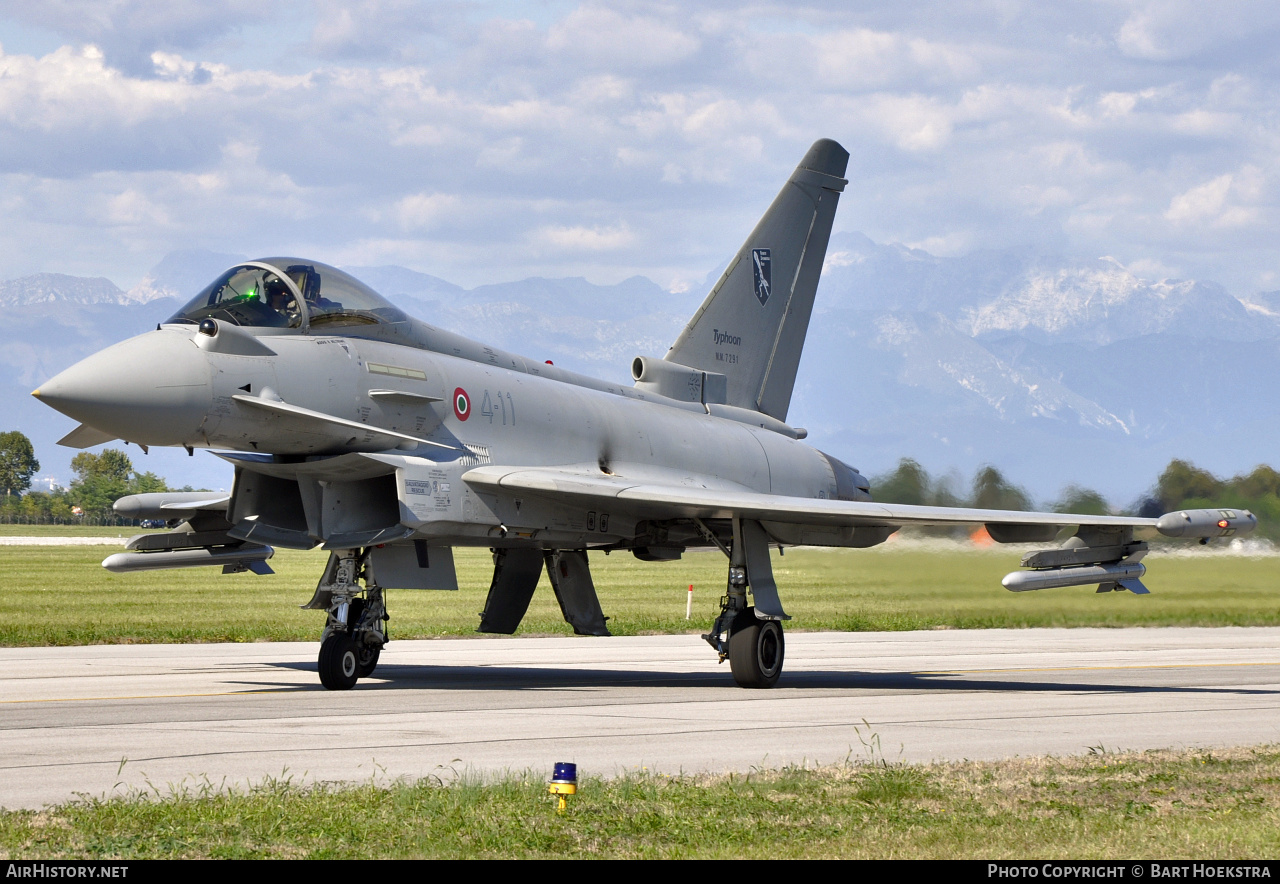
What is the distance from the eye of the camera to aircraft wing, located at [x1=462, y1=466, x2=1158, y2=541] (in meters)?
13.9

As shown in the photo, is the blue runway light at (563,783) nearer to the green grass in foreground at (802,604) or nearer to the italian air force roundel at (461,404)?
the italian air force roundel at (461,404)

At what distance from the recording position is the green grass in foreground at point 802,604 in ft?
75.2

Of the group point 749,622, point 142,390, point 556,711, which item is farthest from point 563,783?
point 749,622

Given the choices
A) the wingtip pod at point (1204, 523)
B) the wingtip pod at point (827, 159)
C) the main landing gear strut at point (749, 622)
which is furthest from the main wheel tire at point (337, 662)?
the wingtip pod at point (827, 159)

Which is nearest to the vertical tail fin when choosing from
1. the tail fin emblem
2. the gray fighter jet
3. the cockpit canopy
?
the tail fin emblem

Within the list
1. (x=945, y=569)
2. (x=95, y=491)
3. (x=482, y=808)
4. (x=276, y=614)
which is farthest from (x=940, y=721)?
(x=95, y=491)

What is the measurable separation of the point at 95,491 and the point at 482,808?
500 ft

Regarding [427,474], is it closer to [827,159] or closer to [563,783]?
[563,783]

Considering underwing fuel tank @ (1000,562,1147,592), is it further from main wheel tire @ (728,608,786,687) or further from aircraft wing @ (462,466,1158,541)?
main wheel tire @ (728,608,786,687)

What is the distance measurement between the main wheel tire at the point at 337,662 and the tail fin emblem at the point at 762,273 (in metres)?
9.18

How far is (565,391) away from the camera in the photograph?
15.9m

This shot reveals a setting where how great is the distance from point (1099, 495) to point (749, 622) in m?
12.0

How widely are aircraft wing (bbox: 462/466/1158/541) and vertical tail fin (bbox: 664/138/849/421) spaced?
4.91 m

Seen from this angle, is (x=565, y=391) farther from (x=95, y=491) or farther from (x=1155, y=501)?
(x=95, y=491)
